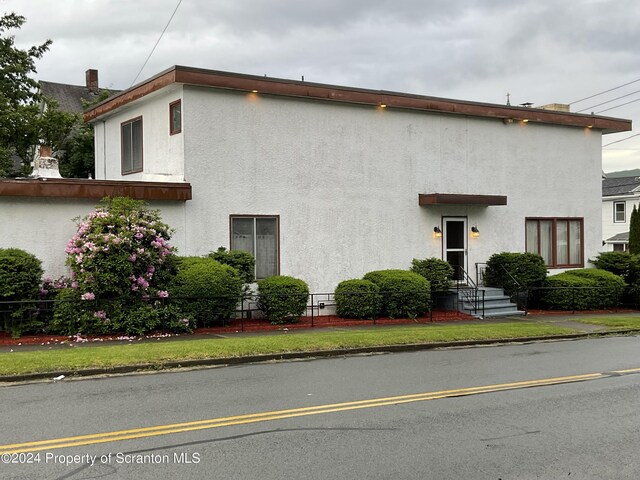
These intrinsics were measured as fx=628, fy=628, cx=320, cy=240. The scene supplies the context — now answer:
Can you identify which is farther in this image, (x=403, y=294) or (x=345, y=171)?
(x=345, y=171)

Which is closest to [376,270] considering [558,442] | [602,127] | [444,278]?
[444,278]

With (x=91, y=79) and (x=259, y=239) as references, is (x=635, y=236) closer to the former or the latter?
(x=259, y=239)

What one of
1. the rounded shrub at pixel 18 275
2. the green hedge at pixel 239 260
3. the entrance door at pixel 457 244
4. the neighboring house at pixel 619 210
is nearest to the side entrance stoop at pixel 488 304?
the entrance door at pixel 457 244

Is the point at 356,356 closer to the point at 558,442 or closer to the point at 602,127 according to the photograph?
the point at 558,442

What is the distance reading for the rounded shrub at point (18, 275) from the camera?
1341 centimetres

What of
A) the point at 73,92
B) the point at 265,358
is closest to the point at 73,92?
the point at 73,92

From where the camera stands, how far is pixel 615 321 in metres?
→ 17.8

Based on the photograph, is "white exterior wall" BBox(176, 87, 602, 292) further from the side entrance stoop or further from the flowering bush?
the flowering bush

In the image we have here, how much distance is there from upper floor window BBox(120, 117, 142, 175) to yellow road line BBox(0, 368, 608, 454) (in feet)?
42.8

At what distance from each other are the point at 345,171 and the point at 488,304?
6.18m

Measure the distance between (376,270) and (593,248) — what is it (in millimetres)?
9620

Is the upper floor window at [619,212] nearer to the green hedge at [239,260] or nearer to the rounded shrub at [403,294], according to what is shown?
the rounded shrub at [403,294]

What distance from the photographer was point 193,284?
14.9m

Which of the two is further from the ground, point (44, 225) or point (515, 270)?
point (44, 225)
